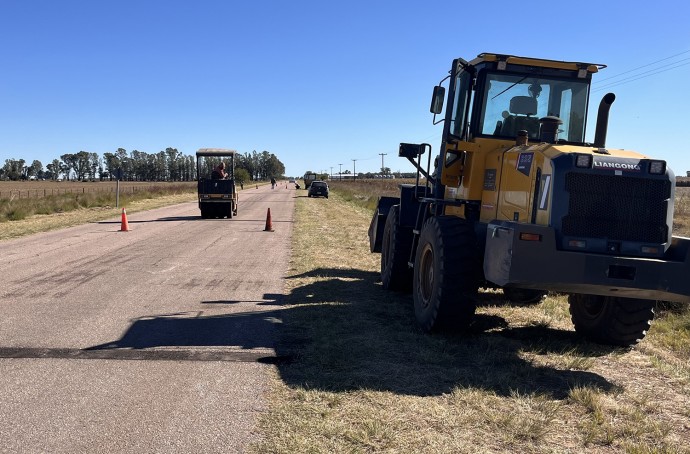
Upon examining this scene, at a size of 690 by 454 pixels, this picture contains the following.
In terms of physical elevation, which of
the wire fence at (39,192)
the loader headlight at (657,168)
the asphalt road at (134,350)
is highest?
the loader headlight at (657,168)

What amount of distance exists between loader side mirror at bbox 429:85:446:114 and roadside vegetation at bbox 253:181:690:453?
259cm

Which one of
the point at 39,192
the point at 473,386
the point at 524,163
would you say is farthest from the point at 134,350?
the point at 39,192

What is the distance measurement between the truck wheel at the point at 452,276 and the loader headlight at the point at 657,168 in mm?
1778

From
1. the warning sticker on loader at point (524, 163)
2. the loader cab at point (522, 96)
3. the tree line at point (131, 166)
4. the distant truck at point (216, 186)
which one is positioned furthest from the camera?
the tree line at point (131, 166)

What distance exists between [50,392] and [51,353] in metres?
1.11

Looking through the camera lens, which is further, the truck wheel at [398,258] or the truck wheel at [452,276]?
the truck wheel at [398,258]

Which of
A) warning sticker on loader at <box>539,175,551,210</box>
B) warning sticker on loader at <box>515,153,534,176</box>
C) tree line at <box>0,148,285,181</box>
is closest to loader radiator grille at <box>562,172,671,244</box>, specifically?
warning sticker on loader at <box>539,175,551,210</box>

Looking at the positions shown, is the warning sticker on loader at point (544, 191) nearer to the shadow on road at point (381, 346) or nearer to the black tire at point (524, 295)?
the shadow on road at point (381, 346)

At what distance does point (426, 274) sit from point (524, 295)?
61.6 inches

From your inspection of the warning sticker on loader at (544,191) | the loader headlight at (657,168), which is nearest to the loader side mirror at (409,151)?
the warning sticker on loader at (544,191)

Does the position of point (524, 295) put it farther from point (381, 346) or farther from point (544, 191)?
point (381, 346)

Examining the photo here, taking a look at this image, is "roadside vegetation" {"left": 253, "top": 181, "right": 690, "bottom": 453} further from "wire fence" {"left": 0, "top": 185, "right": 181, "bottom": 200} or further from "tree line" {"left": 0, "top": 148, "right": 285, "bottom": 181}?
"tree line" {"left": 0, "top": 148, "right": 285, "bottom": 181}

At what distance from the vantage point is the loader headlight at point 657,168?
195 inches

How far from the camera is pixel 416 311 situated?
257 inches
